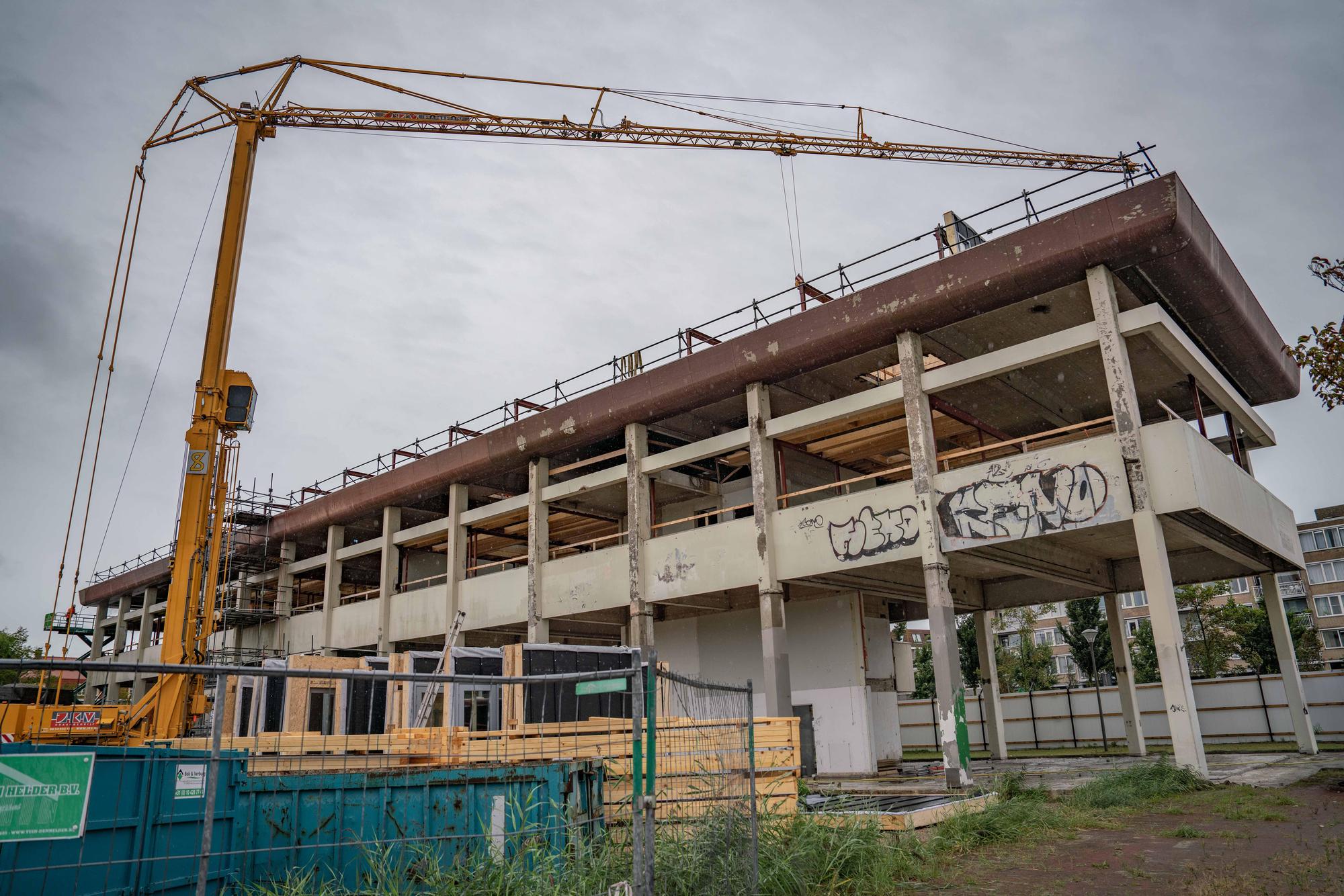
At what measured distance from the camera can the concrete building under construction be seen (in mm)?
17391

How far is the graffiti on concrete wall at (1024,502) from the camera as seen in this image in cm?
1706

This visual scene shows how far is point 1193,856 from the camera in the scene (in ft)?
31.3

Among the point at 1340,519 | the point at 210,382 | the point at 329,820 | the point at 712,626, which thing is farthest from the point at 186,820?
the point at 1340,519

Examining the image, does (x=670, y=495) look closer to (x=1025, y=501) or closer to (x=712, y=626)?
(x=712, y=626)

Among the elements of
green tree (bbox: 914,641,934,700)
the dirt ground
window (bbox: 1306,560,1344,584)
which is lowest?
the dirt ground

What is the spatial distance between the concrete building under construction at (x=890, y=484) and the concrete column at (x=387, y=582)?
Result: 0.09m

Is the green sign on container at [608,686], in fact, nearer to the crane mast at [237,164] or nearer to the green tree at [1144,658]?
the crane mast at [237,164]

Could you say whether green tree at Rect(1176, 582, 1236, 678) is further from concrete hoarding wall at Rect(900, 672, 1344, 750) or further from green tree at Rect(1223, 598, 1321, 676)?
concrete hoarding wall at Rect(900, 672, 1344, 750)

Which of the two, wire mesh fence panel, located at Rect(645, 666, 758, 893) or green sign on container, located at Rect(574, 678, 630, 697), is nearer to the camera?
green sign on container, located at Rect(574, 678, 630, 697)

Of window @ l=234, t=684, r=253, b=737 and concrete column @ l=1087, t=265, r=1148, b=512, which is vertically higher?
concrete column @ l=1087, t=265, r=1148, b=512

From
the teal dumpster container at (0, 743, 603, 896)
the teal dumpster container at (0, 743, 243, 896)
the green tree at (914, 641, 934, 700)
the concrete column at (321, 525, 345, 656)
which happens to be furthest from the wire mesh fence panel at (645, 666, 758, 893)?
the green tree at (914, 641, 934, 700)

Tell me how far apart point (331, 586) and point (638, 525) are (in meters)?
15.2

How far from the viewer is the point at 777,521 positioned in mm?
21625

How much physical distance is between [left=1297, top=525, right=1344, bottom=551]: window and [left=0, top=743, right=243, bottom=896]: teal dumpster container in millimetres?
71584
